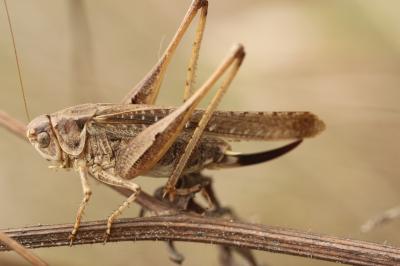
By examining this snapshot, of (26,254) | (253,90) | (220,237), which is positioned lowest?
(253,90)

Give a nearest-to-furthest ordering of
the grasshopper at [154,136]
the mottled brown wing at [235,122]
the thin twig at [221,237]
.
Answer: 1. the thin twig at [221,237]
2. the grasshopper at [154,136]
3. the mottled brown wing at [235,122]

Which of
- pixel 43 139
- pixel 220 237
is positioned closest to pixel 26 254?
pixel 220 237

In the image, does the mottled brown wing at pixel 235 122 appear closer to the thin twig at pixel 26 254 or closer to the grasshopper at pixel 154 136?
the grasshopper at pixel 154 136

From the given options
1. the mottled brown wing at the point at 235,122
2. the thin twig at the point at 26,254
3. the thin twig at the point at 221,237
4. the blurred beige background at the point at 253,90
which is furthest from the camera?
the blurred beige background at the point at 253,90

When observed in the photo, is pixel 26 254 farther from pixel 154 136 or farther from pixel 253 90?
pixel 253 90

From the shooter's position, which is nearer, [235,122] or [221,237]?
[221,237]

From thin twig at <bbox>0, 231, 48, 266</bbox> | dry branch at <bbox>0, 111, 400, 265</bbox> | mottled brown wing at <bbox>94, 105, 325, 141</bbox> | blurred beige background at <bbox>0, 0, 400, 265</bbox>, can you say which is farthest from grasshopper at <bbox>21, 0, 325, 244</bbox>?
blurred beige background at <bbox>0, 0, 400, 265</bbox>

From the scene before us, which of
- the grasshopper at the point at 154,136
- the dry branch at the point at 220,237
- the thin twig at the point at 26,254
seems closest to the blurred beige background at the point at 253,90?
the grasshopper at the point at 154,136
